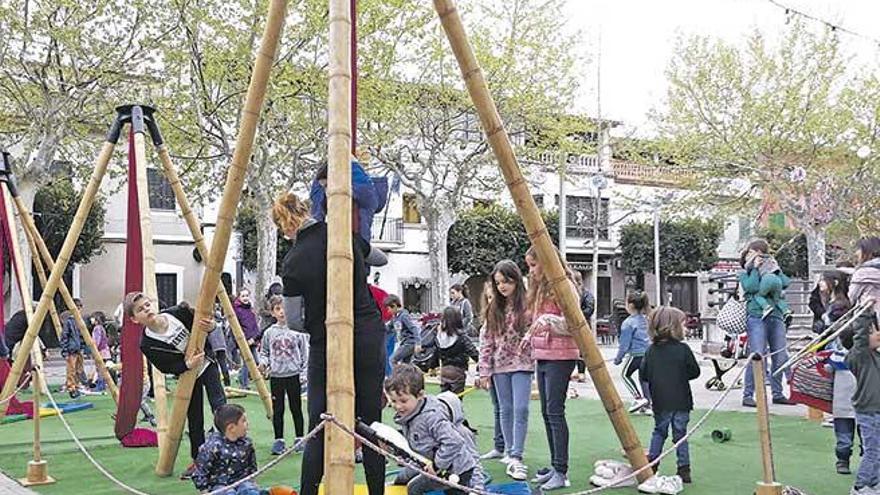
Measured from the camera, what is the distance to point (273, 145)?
2192cm

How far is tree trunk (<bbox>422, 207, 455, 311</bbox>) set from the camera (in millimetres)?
27391

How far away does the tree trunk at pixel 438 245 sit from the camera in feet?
89.9

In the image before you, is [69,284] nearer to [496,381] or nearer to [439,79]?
[439,79]

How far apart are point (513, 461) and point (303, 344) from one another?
2.37m

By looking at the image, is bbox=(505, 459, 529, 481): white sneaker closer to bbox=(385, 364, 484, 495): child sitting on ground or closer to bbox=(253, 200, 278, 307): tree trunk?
bbox=(385, 364, 484, 495): child sitting on ground

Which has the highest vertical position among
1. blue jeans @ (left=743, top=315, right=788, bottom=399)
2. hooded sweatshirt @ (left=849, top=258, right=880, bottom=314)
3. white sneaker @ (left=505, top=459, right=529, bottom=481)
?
hooded sweatshirt @ (left=849, top=258, right=880, bottom=314)

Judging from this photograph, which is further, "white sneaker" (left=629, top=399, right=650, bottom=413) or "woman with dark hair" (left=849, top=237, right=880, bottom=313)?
"white sneaker" (left=629, top=399, right=650, bottom=413)

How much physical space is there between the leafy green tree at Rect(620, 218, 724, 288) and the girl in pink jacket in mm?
35196

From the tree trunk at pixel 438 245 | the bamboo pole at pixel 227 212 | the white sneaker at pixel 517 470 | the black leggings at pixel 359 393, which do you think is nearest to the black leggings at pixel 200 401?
the bamboo pole at pixel 227 212

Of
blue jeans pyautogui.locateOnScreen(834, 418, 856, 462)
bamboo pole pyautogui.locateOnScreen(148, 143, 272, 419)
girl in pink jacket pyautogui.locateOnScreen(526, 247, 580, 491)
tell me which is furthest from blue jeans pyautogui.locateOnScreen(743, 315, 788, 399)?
bamboo pole pyautogui.locateOnScreen(148, 143, 272, 419)

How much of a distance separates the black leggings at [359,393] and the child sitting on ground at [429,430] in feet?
1.16

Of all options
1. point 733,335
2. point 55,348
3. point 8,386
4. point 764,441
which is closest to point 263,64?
point 764,441

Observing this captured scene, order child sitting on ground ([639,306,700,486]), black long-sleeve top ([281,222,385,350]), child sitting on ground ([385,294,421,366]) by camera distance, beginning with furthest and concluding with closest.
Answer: child sitting on ground ([385,294,421,366]), child sitting on ground ([639,306,700,486]), black long-sleeve top ([281,222,385,350])

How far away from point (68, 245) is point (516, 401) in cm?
458
